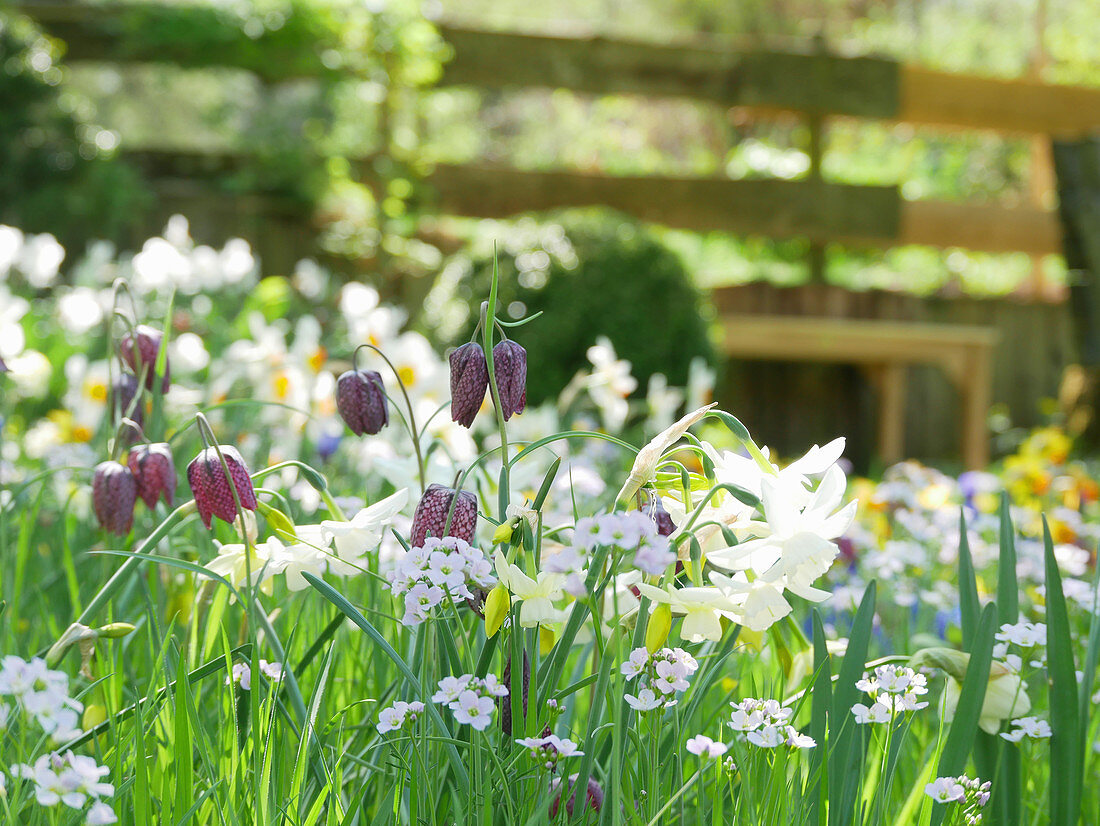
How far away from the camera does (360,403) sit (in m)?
0.81

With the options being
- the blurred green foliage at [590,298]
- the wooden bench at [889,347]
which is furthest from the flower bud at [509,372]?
the wooden bench at [889,347]

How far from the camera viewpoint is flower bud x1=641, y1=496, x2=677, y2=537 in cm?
62

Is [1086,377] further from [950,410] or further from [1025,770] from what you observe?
[1025,770]

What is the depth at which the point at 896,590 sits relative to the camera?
54.6 inches

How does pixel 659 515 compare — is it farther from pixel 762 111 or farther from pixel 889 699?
pixel 762 111

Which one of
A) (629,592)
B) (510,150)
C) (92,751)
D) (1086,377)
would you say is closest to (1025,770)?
(629,592)

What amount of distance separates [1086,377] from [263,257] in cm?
458

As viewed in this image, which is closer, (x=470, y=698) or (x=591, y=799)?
(x=470, y=698)

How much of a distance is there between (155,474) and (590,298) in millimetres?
2930

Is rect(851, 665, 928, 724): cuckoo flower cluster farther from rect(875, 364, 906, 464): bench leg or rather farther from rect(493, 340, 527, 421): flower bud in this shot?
rect(875, 364, 906, 464): bench leg

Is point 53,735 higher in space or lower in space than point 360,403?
lower

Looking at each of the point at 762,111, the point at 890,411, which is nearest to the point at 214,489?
the point at 890,411

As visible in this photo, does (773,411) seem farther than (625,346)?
Yes

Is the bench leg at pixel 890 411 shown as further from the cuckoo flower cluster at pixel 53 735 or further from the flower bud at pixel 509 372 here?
the cuckoo flower cluster at pixel 53 735
